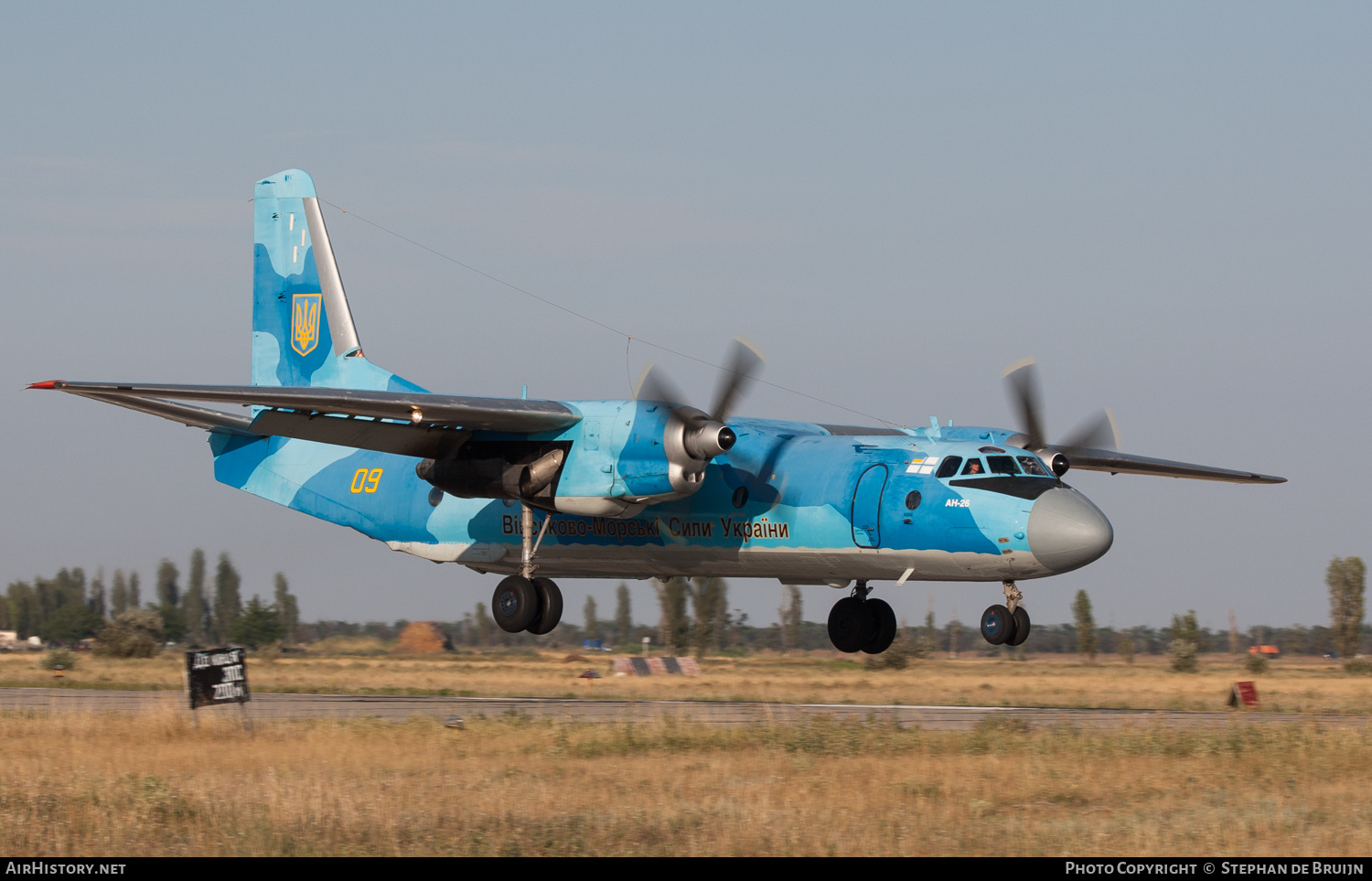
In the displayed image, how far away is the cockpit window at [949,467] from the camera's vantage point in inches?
828

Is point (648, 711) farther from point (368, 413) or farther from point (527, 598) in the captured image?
point (368, 413)

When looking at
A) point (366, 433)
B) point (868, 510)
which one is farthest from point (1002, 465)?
point (366, 433)

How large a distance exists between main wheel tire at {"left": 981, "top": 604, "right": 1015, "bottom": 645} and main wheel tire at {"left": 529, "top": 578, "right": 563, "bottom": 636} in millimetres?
6783

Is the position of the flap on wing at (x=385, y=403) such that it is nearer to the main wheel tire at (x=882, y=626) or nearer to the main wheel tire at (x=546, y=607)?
the main wheel tire at (x=546, y=607)

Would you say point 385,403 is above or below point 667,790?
above

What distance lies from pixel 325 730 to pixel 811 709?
930 cm

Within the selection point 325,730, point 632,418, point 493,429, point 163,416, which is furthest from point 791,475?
point 163,416

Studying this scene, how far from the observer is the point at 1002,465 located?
20922 millimetres

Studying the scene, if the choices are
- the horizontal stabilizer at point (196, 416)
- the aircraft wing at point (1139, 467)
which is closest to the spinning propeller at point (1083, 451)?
the aircraft wing at point (1139, 467)

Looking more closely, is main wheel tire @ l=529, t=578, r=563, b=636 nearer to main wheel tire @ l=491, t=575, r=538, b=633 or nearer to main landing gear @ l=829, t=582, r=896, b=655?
main wheel tire @ l=491, t=575, r=538, b=633

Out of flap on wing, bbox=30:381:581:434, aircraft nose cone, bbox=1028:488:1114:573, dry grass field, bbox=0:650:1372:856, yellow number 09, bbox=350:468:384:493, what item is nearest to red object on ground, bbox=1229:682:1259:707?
dry grass field, bbox=0:650:1372:856

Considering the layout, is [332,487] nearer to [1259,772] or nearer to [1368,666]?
[1259,772]

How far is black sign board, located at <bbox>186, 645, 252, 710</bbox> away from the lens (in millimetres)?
20109

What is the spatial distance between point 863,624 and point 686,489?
4403 millimetres
